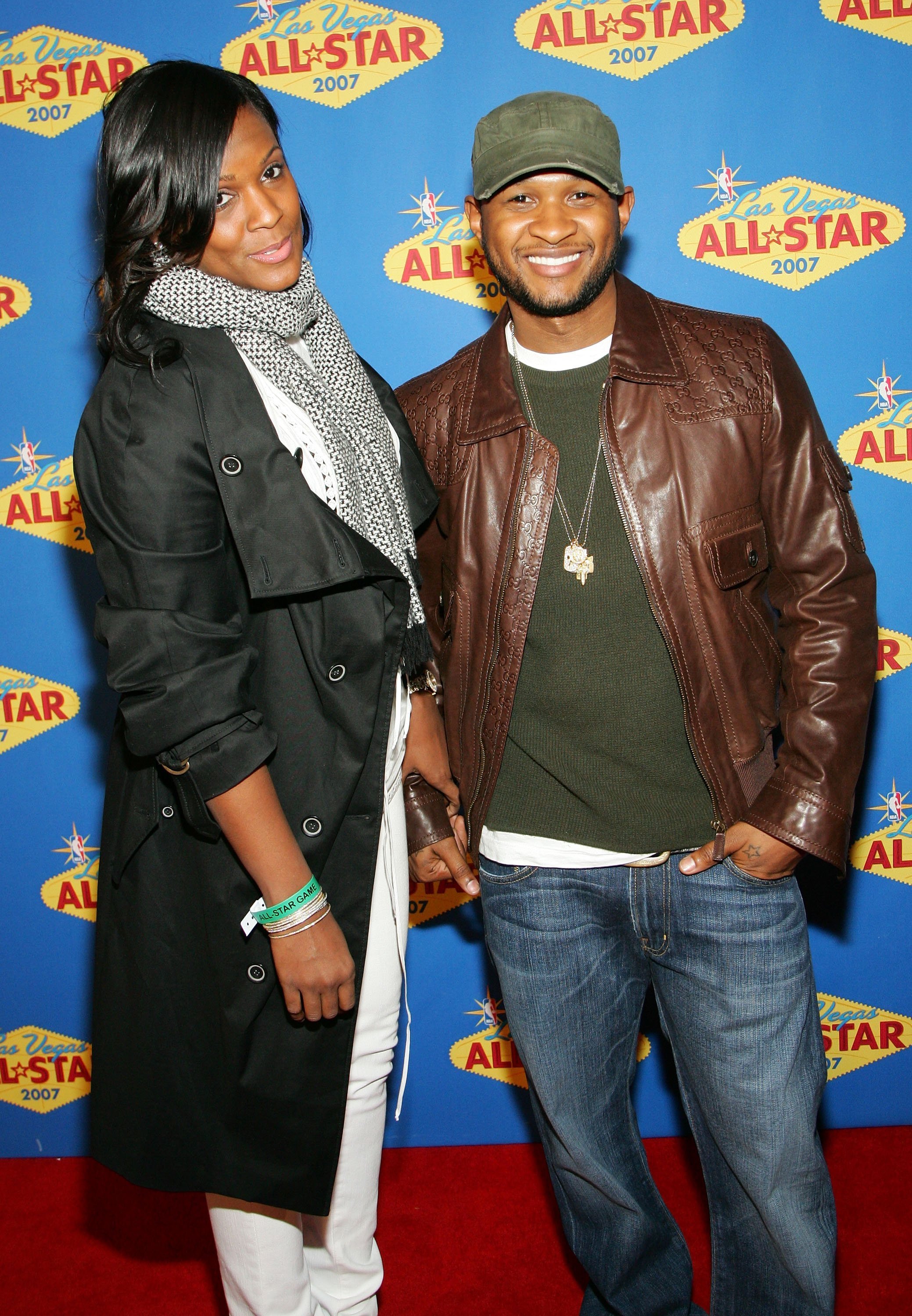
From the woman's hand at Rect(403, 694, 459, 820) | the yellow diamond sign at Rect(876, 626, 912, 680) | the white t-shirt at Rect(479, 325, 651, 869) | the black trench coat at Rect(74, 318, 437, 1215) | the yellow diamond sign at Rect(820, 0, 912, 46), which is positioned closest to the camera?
the black trench coat at Rect(74, 318, 437, 1215)

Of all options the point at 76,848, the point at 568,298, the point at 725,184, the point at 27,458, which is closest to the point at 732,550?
the point at 568,298

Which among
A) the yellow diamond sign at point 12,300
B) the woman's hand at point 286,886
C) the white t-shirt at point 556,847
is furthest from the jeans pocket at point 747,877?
the yellow diamond sign at point 12,300

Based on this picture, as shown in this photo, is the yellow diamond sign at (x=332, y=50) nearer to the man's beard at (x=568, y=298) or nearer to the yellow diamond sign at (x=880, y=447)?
the man's beard at (x=568, y=298)

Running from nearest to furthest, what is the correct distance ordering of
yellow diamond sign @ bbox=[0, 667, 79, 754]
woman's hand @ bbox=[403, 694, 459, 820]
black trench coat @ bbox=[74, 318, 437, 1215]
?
black trench coat @ bbox=[74, 318, 437, 1215]
woman's hand @ bbox=[403, 694, 459, 820]
yellow diamond sign @ bbox=[0, 667, 79, 754]

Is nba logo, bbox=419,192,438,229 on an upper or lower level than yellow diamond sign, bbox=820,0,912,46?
lower

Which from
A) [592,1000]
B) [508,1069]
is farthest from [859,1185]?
[592,1000]

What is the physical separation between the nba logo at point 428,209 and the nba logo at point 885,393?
1.05 meters

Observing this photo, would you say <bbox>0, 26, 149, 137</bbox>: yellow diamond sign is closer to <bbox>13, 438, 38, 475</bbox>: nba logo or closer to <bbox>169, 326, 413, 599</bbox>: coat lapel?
<bbox>13, 438, 38, 475</bbox>: nba logo

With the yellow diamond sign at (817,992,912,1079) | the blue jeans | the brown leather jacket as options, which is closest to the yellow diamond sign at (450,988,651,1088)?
the yellow diamond sign at (817,992,912,1079)

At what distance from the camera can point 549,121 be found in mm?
1760

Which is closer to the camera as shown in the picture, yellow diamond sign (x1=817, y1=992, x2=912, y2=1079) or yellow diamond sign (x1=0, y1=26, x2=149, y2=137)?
yellow diamond sign (x1=0, y1=26, x2=149, y2=137)

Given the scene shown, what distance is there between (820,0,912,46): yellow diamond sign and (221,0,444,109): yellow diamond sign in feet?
2.69

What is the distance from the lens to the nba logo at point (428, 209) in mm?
2389

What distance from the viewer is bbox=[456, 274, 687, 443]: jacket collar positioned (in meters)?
1.80
